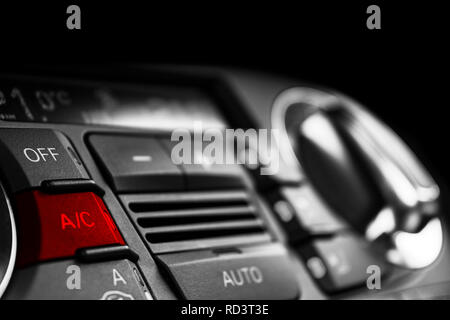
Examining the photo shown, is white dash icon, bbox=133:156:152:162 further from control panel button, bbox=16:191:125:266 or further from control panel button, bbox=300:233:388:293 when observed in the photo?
control panel button, bbox=300:233:388:293

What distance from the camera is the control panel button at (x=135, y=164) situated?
0.53 metres

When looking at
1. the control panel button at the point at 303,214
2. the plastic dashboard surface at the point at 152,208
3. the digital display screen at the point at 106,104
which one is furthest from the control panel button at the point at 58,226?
the control panel button at the point at 303,214

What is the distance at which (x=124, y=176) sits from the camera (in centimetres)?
53

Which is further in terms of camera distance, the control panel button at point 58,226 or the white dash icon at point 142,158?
the white dash icon at point 142,158

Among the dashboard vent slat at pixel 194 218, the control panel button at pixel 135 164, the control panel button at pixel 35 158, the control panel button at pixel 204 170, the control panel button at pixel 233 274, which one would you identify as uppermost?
the control panel button at pixel 35 158

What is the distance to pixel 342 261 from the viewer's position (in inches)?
24.3

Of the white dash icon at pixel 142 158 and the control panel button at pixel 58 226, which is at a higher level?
the white dash icon at pixel 142 158

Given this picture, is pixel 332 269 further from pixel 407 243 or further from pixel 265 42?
pixel 265 42

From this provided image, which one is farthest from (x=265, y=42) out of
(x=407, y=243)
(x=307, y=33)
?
(x=407, y=243)

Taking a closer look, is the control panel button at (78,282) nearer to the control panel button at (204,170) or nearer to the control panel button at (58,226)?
the control panel button at (58,226)

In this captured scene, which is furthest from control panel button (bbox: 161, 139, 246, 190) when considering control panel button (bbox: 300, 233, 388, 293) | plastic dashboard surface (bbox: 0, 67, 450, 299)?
control panel button (bbox: 300, 233, 388, 293)

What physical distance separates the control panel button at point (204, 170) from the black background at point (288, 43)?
0.16 meters

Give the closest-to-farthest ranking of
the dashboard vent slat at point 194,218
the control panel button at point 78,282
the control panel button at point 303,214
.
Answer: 1. the control panel button at point 78,282
2. the dashboard vent slat at point 194,218
3. the control panel button at point 303,214
